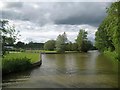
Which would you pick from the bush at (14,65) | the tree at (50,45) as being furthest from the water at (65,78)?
the tree at (50,45)

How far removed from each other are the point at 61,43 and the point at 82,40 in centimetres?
1151

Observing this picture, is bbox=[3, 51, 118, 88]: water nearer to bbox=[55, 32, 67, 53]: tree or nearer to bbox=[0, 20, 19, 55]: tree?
bbox=[0, 20, 19, 55]: tree

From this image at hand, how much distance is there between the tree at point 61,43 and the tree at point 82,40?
19.9 ft

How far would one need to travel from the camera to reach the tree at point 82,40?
9463 cm

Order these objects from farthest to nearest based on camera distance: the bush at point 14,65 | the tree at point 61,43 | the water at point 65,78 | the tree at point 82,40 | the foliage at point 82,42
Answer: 1. the foliage at point 82,42
2. the tree at point 82,40
3. the tree at point 61,43
4. the bush at point 14,65
5. the water at point 65,78

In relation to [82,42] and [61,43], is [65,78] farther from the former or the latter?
[82,42]

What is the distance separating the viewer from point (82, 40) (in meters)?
95.6

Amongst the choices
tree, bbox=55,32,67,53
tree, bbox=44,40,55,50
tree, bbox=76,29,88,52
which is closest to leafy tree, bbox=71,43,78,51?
tree, bbox=76,29,88,52

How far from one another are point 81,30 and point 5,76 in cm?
7787

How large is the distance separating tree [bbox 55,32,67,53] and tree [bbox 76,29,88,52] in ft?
19.9

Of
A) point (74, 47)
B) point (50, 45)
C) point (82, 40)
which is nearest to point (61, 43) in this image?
point (50, 45)

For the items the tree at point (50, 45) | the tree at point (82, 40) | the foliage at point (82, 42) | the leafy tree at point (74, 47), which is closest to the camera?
the tree at point (82, 40)

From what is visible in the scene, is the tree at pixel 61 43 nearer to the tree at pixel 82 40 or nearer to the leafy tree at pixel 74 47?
the leafy tree at pixel 74 47

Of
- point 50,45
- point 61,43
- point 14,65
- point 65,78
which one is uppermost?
point 61,43
